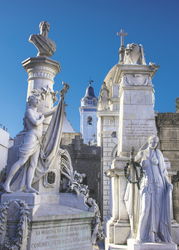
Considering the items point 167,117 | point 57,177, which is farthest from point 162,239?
point 167,117

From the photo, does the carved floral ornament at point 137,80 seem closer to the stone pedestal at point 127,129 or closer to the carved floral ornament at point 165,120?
the stone pedestal at point 127,129

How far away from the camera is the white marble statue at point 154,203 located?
5078 mm

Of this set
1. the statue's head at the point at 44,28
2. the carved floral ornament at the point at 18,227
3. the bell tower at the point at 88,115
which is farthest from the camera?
the bell tower at the point at 88,115

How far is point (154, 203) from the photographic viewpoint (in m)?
5.19

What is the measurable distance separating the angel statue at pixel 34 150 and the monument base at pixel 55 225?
0.35 metres

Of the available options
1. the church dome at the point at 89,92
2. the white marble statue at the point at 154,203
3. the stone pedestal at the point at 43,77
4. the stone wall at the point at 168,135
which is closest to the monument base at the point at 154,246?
the white marble statue at the point at 154,203

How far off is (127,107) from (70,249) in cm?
391

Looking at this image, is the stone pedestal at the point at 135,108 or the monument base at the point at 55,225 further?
the stone pedestal at the point at 135,108

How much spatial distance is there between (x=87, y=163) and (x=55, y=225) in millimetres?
11424

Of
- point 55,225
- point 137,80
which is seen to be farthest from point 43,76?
point 55,225

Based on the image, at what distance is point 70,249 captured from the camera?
17.0 ft

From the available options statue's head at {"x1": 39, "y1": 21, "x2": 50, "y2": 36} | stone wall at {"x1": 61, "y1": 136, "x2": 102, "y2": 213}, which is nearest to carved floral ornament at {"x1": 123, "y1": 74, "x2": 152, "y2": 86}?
statue's head at {"x1": 39, "y1": 21, "x2": 50, "y2": 36}

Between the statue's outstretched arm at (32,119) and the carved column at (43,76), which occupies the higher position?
the carved column at (43,76)

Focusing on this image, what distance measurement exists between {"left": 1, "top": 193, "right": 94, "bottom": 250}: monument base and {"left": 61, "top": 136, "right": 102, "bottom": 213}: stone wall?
10419mm
